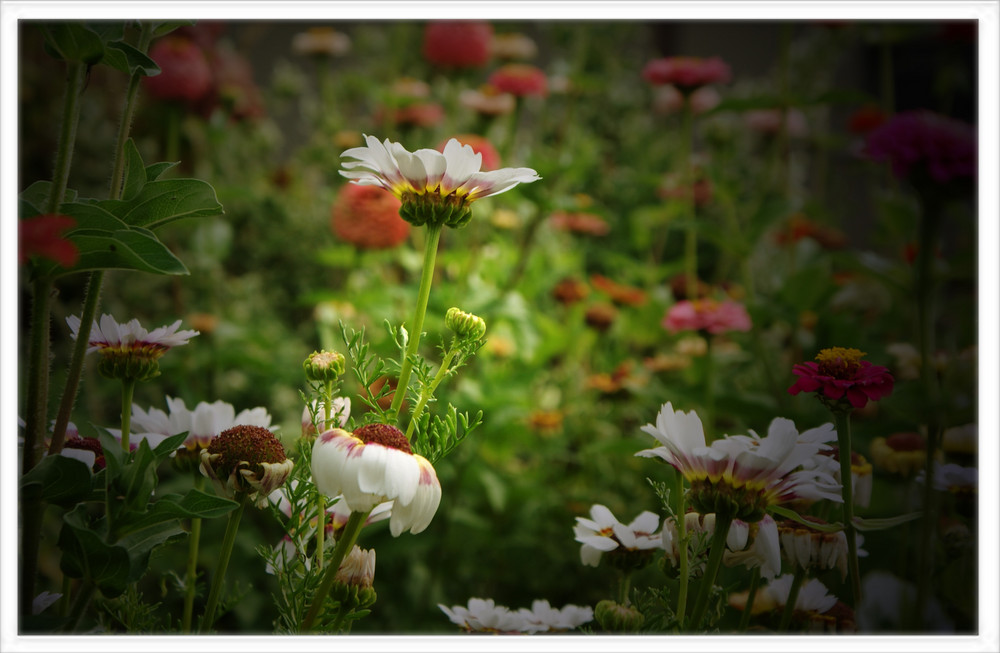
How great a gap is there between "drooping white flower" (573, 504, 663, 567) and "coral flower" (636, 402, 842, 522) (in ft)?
0.16

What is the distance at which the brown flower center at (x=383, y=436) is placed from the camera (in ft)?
0.82

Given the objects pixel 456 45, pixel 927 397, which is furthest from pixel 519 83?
pixel 927 397

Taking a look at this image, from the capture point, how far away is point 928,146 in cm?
41

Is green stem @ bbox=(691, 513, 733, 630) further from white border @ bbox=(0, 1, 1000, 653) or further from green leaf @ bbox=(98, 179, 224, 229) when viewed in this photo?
green leaf @ bbox=(98, 179, 224, 229)

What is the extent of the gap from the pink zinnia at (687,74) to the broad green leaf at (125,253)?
2.38 feet

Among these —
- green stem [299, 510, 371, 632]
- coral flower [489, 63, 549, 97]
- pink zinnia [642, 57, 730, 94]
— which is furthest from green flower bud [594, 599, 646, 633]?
coral flower [489, 63, 549, 97]

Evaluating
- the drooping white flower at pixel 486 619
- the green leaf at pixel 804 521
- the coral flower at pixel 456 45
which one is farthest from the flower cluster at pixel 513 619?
A: the coral flower at pixel 456 45

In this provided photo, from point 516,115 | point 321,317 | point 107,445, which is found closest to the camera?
point 107,445

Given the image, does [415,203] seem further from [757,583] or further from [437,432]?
[757,583]

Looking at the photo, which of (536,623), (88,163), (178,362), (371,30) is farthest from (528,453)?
(371,30)

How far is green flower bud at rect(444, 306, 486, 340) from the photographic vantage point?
0.28m

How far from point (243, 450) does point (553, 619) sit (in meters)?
0.16

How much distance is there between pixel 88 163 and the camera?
44.5 inches

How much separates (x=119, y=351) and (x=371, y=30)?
1457mm
